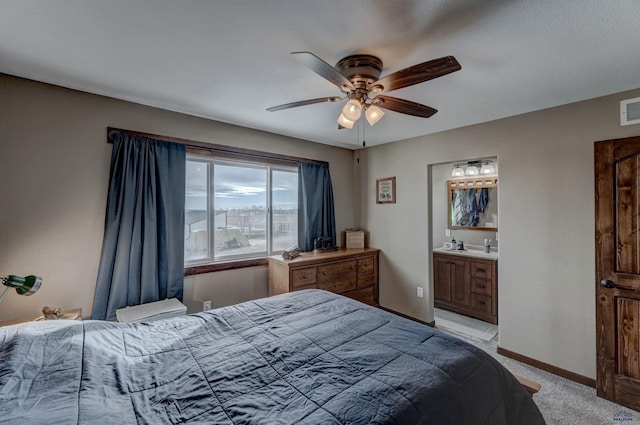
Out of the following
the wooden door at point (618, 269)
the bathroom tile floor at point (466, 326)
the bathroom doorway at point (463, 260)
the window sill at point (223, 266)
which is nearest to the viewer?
the wooden door at point (618, 269)

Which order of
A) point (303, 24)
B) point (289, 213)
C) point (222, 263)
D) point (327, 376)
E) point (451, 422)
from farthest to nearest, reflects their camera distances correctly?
point (289, 213) → point (222, 263) → point (303, 24) → point (327, 376) → point (451, 422)

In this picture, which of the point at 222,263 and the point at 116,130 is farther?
the point at 222,263

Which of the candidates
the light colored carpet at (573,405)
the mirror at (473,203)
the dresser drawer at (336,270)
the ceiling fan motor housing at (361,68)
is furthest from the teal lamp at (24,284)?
the mirror at (473,203)

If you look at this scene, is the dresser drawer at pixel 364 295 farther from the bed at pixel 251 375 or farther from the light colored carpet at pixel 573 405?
the bed at pixel 251 375

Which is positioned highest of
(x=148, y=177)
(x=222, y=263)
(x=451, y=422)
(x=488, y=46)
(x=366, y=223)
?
(x=488, y=46)

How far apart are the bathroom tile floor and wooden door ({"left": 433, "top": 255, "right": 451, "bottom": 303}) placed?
0.79 feet

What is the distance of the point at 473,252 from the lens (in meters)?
4.08

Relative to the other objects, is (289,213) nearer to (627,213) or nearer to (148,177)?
(148,177)

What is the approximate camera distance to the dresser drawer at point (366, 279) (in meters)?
3.88

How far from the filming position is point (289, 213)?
385 centimetres

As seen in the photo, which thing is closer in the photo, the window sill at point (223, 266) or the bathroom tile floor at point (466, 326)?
the window sill at point (223, 266)

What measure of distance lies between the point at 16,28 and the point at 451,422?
2838mm

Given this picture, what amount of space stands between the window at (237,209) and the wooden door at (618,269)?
121 inches

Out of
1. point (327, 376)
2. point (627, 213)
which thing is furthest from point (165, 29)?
point (627, 213)
